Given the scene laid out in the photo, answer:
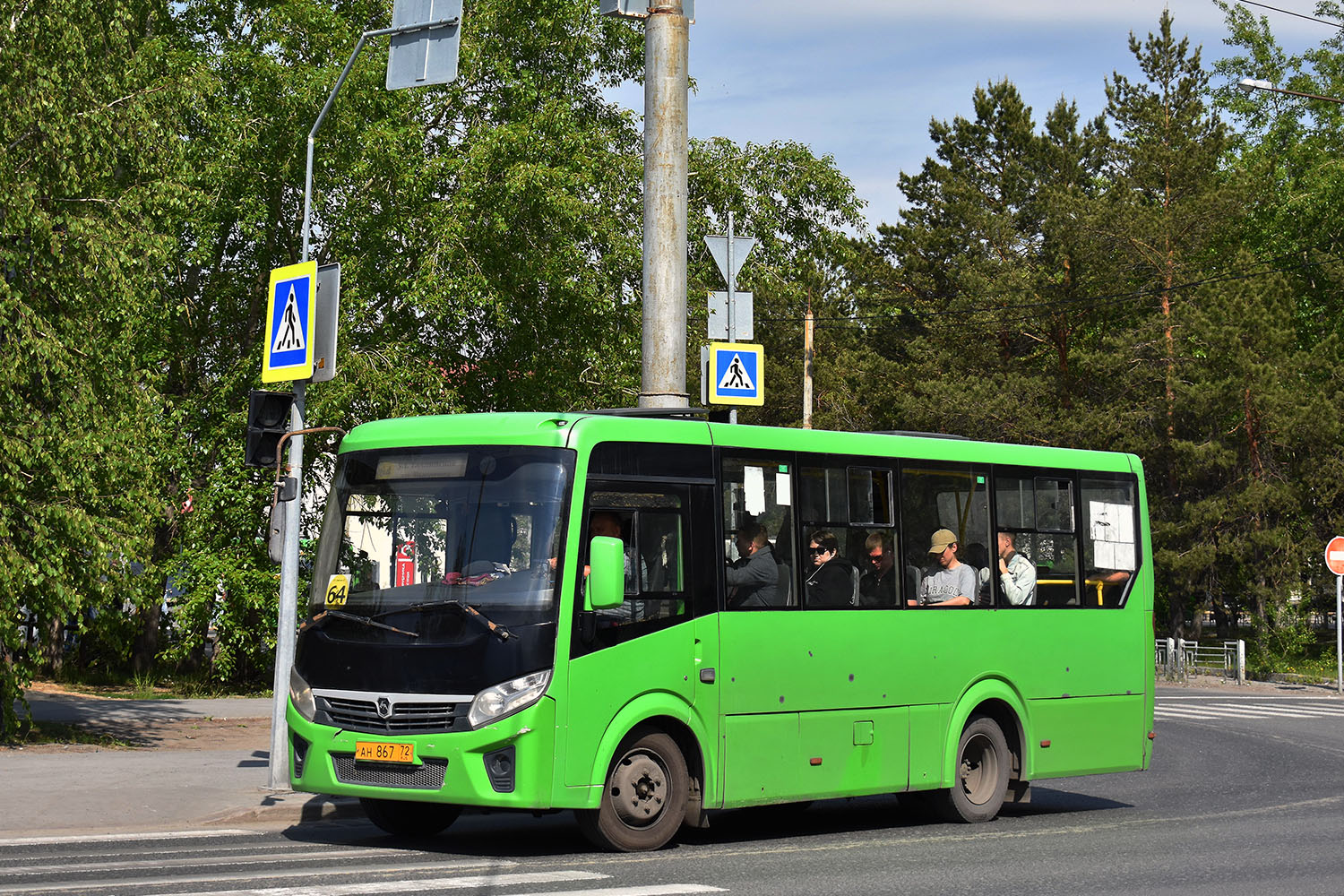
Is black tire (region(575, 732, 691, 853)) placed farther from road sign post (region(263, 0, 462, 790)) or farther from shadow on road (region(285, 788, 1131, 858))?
road sign post (region(263, 0, 462, 790))

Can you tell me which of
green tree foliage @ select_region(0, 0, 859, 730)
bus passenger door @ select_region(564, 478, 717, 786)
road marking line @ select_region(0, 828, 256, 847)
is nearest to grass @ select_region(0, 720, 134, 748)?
green tree foliage @ select_region(0, 0, 859, 730)

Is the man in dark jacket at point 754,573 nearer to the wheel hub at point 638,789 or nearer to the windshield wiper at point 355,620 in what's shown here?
the wheel hub at point 638,789

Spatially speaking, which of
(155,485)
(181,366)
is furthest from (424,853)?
(181,366)

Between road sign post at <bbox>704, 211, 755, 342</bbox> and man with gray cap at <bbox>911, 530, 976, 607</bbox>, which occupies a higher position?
road sign post at <bbox>704, 211, 755, 342</bbox>

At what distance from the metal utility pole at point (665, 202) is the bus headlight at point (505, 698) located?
4624 millimetres

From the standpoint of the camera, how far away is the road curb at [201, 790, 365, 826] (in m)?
12.8

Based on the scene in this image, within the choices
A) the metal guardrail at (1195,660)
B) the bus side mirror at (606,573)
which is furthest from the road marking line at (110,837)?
the metal guardrail at (1195,660)

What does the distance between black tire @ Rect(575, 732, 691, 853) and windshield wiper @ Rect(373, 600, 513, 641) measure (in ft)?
3.94

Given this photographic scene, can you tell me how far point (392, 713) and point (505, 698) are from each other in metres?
0.83

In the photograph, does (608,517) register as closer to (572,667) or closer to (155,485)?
(572,667)

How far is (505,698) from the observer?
1037 centimetres

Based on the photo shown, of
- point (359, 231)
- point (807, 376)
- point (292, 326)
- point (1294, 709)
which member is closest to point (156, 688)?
point (359, 231)

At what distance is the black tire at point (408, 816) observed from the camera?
471 inches

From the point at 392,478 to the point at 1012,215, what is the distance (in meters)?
58.0
